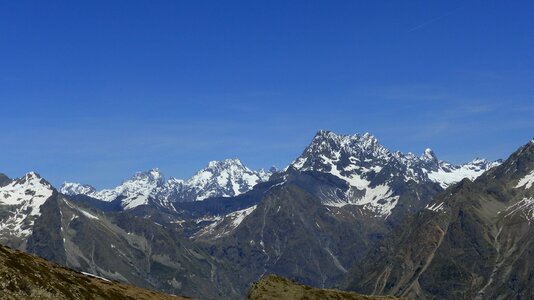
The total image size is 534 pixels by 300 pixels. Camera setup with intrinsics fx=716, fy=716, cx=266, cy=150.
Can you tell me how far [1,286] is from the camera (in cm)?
5891

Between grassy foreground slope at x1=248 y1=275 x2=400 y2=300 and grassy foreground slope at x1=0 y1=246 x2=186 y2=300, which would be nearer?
grassy foreground slope at x1=0 y1=246 x2=186 y2=300

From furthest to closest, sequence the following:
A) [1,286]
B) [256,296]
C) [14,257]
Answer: [256,296], [14,257], [1,286]

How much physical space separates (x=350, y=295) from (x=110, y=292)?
32.0 m

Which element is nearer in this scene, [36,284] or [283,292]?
[36,284]

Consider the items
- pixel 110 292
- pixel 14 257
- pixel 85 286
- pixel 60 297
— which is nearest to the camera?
pixel 60 297

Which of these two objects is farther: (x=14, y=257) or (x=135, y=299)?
(x=135, y=299)

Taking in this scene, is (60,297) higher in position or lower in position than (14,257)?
lower

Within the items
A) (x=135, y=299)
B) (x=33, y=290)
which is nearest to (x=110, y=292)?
(x=135, y=299)

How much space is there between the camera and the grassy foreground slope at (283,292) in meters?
88.2

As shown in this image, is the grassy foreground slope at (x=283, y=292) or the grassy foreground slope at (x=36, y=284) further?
the grassy foreground slope at (x=283, y=292)

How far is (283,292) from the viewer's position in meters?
89.3

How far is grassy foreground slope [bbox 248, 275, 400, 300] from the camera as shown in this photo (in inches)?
3474

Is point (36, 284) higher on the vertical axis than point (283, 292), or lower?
higher

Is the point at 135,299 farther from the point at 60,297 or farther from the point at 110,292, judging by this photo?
the point at 60,297
